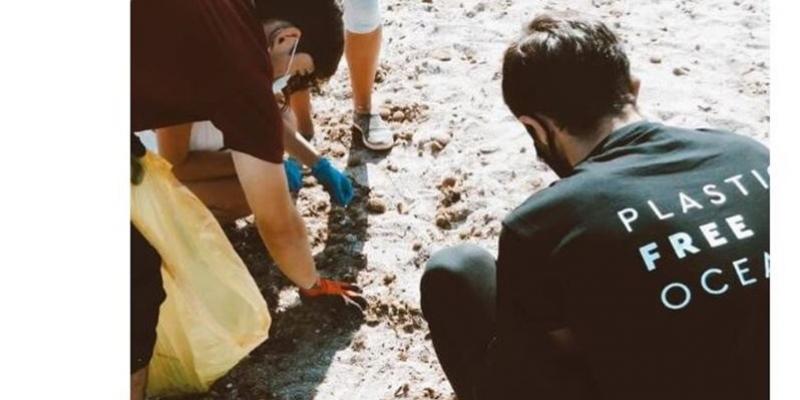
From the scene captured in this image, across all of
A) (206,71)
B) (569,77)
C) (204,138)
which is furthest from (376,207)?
(569,77)

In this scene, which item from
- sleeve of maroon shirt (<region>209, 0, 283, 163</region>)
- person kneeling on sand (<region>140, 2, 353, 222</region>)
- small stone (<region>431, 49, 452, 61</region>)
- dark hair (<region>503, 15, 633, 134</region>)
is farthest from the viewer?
small stone (<region>431, 49, 452, 61</region>)

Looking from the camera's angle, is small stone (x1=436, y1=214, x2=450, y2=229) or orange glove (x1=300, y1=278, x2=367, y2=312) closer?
orange glove (x1=300, y1=278, x2=367, y2=312)

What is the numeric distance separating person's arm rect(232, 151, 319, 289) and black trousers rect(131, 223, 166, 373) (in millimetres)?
202

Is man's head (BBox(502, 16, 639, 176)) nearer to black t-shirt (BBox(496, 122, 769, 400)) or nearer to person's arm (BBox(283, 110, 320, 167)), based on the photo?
black t-shirt (BBox(496, 122, 769, 400))

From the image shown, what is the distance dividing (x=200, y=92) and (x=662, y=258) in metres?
0.79

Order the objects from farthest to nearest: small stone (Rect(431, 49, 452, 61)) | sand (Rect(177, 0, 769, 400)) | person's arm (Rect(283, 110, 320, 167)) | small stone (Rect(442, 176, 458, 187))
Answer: small stone (Rect(431, 49, 452, 61)) < small stone (Rect(442, 176, 458, 187)) < person's arm (Rect(283, 110, 320, 167)) < sand (Rect(177, 0, 769, 400))

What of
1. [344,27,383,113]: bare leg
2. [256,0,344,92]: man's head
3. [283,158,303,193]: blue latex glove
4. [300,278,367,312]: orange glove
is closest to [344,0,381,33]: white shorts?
[344,27,383,113]: bare leg

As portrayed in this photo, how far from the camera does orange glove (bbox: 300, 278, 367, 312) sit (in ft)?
7.23

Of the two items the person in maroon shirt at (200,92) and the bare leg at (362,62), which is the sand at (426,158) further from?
the person in maroon shirt at (200,92)

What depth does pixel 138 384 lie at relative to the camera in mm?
1831

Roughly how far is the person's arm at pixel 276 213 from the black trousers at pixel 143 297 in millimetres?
202

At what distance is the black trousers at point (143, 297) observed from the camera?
1.70 meters

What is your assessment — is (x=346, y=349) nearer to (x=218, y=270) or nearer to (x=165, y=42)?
(x=218, y=270)
